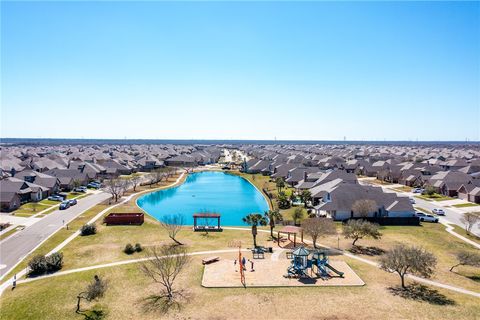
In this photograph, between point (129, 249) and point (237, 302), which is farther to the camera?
point (129, 249)

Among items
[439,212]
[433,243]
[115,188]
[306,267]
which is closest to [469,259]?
[433,243]

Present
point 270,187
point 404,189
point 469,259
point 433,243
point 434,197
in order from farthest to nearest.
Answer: point 270,187, point 404,189, point 434,197, point 433,243, point 469,259

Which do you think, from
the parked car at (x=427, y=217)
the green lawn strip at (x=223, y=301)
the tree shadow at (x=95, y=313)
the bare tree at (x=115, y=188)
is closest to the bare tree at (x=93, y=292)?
the green lawn strip at (x=223, y=301)

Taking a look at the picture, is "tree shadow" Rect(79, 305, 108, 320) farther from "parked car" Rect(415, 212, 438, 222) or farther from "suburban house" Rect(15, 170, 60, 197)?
"suburban house" Rect(15, 170, 60, 197)

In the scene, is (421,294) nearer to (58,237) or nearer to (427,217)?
(427,217)

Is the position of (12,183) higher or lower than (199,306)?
higher

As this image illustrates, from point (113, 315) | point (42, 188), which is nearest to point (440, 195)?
point (113, 315)

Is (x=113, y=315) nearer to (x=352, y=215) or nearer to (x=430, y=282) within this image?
(x=430, y=282)
